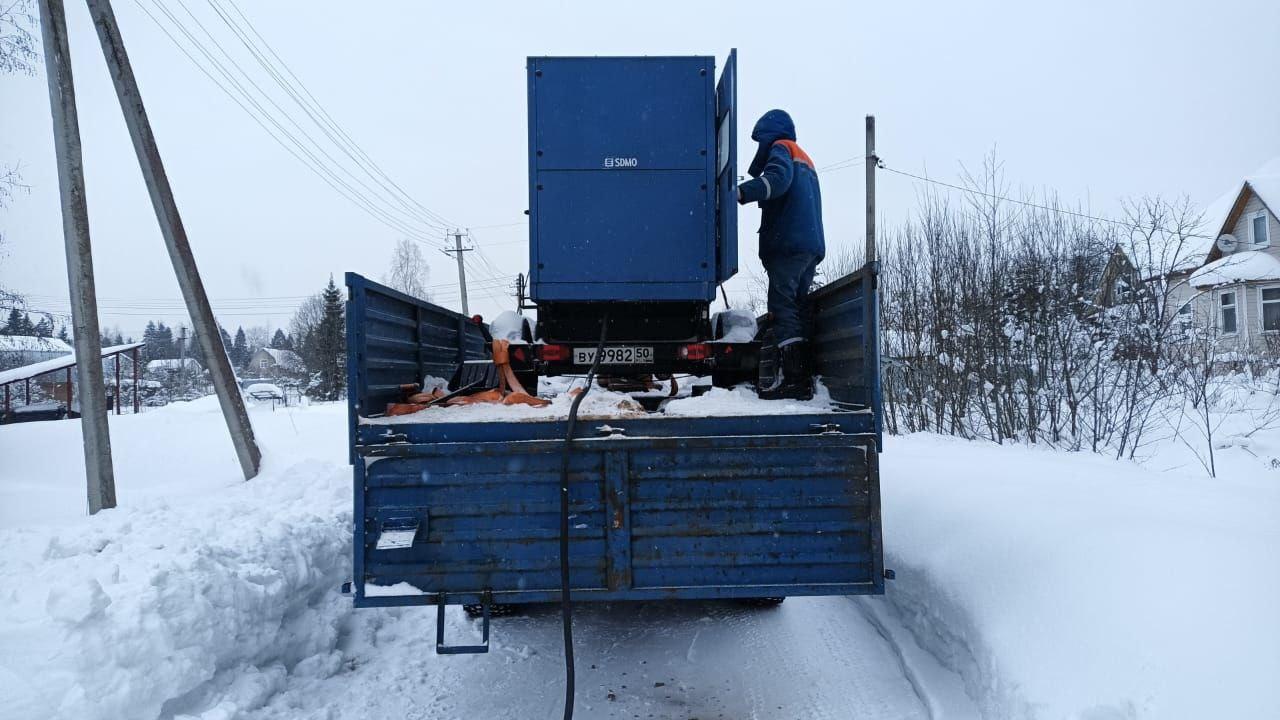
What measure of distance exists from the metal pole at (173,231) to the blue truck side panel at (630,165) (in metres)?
6.80

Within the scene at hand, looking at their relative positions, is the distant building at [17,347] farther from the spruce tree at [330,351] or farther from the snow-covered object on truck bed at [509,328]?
the spruce tree at [330,351]

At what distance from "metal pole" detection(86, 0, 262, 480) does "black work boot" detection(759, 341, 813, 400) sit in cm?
812

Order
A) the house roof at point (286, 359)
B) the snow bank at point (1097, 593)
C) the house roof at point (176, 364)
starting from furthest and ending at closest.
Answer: the house roof at point (286, 359)
the house roof at point (176, 364)
the snow bank at point (1097, 593)

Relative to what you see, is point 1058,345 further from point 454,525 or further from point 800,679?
point 454,525

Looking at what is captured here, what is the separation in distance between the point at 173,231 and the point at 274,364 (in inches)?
3208

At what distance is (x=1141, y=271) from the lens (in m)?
9.33

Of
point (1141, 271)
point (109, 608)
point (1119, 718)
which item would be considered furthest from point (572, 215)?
point (1141, 271)

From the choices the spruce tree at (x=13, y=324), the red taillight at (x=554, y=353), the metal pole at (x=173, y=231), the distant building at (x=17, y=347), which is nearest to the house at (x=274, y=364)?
the distant building at (x=17, y=347)

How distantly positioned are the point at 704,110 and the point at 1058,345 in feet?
24.4

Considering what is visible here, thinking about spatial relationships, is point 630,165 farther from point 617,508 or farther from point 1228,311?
point 1228,311

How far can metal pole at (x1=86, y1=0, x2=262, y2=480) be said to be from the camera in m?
9.04

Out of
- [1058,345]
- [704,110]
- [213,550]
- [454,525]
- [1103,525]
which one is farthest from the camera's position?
[1058,345]

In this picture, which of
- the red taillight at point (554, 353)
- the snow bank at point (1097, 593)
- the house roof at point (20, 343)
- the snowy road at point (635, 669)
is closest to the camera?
the snow bank at point (1097, 593)

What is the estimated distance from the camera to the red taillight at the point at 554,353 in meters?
5.34
